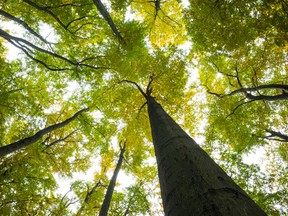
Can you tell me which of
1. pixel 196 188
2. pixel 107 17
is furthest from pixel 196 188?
pixel 107 17

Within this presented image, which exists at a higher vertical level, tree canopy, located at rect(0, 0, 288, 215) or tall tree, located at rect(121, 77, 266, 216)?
tree canopy, located at rect(0, 0, 288, 215)

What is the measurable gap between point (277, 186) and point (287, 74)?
468cm

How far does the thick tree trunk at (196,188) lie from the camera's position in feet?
3.88

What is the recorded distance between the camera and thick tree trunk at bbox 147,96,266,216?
1.18 meters

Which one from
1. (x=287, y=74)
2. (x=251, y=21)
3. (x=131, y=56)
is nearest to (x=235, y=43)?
(x=251, y=21)

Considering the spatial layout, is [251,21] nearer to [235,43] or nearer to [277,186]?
[235,43]

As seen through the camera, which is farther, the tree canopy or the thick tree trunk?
the tree canopy

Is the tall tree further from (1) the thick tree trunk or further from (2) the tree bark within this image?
(2) the tree bark

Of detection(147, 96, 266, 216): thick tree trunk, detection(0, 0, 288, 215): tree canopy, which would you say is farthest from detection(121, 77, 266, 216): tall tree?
detection(0, 0, 288, 215): tree canopy

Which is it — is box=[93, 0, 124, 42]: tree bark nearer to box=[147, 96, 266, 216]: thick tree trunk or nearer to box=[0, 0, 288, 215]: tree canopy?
box=[0, 0, 288, 215]: tree canopy

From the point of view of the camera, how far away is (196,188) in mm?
1447

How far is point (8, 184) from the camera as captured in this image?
18.3 feet

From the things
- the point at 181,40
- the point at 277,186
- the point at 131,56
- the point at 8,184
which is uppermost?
the point at 181,40

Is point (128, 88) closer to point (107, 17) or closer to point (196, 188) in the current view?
point (107, 17)
